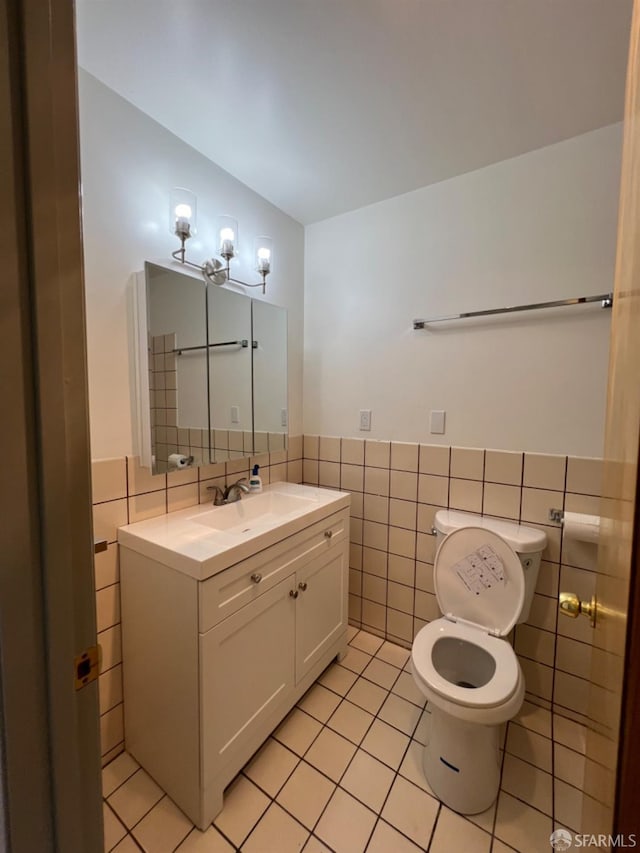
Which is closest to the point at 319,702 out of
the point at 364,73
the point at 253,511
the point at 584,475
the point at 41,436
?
the point at 253,511

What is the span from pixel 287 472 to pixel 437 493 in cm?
87

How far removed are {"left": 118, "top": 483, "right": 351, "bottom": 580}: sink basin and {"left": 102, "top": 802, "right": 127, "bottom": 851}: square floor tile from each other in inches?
30.6

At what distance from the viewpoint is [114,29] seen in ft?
3.29

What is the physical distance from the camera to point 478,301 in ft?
5.28

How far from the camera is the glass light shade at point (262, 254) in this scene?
177 centimetres

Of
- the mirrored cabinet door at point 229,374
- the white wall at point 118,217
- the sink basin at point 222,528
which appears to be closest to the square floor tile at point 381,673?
the sink basin at point 222,528

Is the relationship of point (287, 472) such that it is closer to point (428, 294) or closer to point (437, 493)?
point (437, 493)

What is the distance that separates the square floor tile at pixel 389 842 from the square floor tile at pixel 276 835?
0.21m

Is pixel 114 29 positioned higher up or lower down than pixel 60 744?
higher up

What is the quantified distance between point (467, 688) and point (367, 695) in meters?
0.54

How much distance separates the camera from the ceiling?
3.16 feet

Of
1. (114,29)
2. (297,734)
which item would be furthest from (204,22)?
(297,734)

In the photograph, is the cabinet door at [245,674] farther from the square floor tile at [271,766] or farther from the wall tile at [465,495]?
the wall tile at [465,495]

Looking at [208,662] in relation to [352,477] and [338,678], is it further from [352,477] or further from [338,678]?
[352,477]
